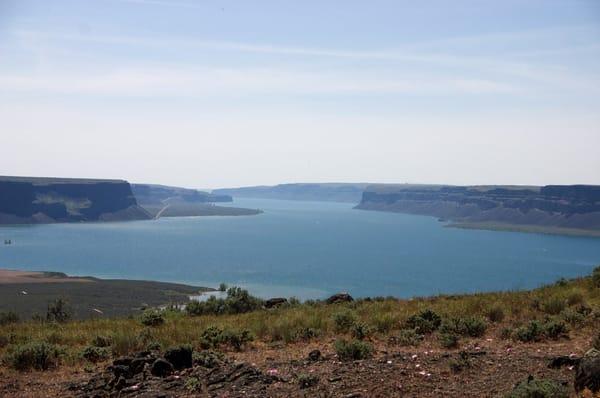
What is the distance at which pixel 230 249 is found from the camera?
6457 inches

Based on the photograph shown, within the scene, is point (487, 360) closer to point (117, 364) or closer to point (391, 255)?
point (117, 364)

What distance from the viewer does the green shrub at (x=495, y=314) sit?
585 inches

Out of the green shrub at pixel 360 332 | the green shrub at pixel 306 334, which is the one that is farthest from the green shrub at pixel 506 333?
the green shrub at pixel 306 334

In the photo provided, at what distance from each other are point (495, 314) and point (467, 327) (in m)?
2.08

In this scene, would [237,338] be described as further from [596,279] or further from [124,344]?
[596,279]

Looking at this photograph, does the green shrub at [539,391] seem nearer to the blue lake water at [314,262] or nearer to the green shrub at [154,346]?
the green shrub at [154,346]

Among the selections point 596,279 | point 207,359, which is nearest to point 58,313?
point 207,359

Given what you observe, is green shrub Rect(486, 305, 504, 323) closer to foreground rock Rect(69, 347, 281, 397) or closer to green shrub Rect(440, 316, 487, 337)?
green shrub Rect(440, 316, 487, 337)

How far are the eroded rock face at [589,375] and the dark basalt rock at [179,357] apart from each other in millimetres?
6595

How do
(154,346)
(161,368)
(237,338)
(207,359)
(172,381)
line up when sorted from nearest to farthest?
(172,381) < (161,368) < (207,359) < (154,346) < (237,338)

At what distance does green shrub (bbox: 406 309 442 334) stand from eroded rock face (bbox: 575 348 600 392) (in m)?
5.62

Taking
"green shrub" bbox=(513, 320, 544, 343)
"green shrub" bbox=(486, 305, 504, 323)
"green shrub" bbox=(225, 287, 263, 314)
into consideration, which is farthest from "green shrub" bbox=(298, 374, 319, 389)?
"green shrub" bbox=(225, 287, 263, 314)

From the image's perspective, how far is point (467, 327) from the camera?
13.3 metres

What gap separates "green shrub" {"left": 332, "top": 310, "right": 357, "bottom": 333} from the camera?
14.4 meters
